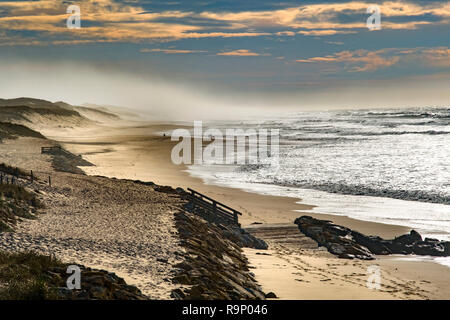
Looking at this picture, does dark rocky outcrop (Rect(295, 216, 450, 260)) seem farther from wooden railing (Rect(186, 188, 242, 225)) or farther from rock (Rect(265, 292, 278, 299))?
rock (Rect(265, 292, 278, 299))

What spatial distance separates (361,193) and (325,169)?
11650mm

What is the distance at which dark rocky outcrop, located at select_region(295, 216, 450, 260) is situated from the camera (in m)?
21.3

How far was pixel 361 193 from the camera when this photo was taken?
35844 millimetres

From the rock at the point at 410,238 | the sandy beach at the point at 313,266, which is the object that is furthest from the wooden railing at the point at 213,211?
the rock at the point at 410,238

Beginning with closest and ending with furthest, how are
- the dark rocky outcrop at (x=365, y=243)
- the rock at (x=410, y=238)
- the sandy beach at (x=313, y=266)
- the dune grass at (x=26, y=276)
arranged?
the dune grass at (x=26, y=276) → the sandy beach at (x=313, y=266) → the dark rocky outcrop at (x=365, y=243) → the rock at (x=410, y=238)

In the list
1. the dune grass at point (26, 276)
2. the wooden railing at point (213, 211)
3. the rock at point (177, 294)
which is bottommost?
the wooden railing at point (213, 211)

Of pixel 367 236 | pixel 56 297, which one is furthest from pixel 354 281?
pixel 56 297

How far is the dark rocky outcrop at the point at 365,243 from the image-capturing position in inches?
839

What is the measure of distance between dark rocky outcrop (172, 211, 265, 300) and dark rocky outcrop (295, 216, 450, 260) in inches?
151

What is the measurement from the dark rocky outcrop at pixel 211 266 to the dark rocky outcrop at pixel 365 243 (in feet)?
12.6

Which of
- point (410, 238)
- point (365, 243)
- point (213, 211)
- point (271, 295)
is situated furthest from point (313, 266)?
point (213, 211)

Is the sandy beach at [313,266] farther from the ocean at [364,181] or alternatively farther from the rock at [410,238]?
the ocean at [364,181]

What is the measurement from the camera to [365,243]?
22469mm

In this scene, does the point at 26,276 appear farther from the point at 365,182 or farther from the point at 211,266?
the point at 365,182
